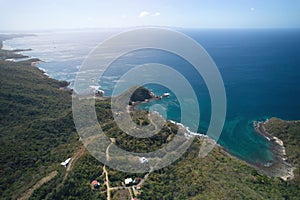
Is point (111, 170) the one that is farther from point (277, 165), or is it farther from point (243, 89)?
point (243, 89)

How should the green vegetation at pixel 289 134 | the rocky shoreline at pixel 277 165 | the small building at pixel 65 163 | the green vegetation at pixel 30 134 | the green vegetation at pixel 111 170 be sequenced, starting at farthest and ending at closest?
the green vegetation at pixel 289 134, the rocky shoreline at pixel 277 165, the small building at pixel 65 163, the green vegetation at pixel 30 134, the green vegetation at pixel 111 170

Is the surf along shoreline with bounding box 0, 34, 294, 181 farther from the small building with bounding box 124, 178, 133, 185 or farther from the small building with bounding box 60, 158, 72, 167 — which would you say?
the small building with bounding box 60, 158, 72, 167

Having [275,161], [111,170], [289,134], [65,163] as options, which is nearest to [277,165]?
[275,161]

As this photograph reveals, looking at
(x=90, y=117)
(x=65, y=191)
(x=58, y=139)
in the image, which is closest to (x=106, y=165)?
(x=65, y=191)

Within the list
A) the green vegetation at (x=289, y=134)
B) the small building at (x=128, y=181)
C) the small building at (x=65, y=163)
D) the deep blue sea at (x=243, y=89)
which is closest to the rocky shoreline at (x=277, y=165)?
the green vegetation at (x=289, y=134)

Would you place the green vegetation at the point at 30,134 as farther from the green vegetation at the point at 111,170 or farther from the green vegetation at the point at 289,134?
the green vegetation at the point at 289,134

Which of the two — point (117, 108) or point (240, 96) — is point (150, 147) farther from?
point (240, 96)
